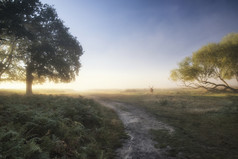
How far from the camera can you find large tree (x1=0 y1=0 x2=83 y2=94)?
15.5 metres

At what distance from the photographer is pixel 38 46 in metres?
17.0

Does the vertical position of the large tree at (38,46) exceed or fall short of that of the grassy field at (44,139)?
it exceeds it

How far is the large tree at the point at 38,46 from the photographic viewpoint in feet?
51.0

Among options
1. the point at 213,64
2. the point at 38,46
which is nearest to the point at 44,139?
the point at 38,46

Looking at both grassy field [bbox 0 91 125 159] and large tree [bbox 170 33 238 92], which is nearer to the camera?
grassy field [bbox 0 91 125 159]

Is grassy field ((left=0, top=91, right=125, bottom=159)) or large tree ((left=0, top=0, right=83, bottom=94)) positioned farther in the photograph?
large tree ((left=0, top=0, right=83, bottom=94))

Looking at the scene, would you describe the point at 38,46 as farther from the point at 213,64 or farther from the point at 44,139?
the point at 213,64

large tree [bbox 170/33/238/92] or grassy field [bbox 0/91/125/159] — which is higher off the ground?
large tree [bbox 170/33/238/92]

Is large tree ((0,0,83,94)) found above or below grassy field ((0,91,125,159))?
above

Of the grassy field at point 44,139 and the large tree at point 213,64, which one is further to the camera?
the large tree at point 213,64

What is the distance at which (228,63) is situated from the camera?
70.0ft

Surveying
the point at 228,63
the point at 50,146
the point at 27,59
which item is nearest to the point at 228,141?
the point at 50,146

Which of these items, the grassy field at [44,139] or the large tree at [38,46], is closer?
the grassy field at [44,139]

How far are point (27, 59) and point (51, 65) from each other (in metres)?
3.47
